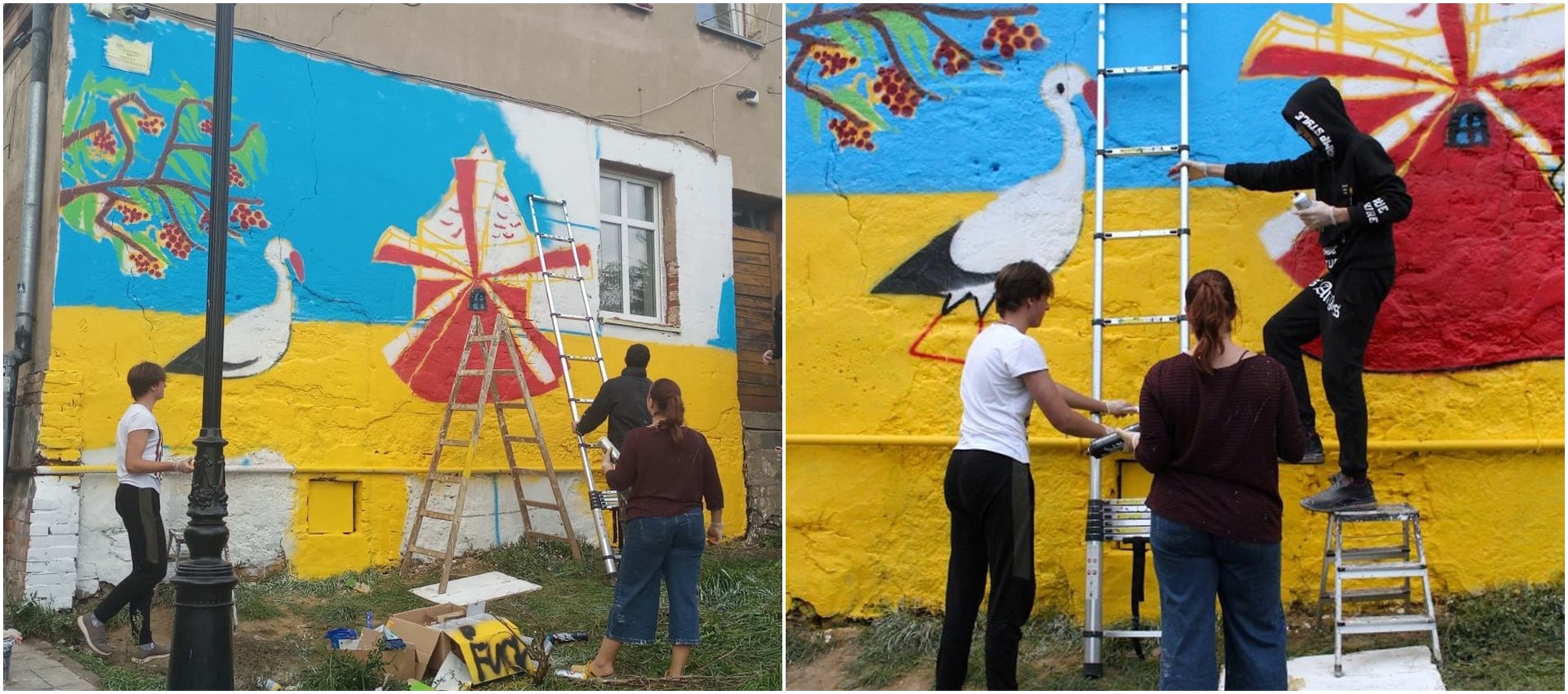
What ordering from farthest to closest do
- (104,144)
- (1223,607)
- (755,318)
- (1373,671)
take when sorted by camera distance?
(755,318), (104,144), (1373,671), (1223,607)

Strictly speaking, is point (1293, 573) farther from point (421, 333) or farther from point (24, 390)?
point (24, 390)

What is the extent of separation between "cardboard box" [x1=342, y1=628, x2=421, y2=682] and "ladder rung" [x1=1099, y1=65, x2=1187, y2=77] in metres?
4.09

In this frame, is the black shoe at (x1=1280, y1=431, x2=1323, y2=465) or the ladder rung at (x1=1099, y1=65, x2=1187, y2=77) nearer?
the black shoe at (x1=1280, y1=431, x2=1323, y2=465)

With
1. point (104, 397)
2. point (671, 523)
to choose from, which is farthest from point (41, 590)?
point (671, 523)

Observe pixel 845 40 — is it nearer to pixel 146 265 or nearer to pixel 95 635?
pixel 146 265

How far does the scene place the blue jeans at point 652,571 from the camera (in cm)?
558

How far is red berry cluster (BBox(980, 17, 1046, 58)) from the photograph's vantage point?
18.7ft

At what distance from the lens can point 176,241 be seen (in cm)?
723

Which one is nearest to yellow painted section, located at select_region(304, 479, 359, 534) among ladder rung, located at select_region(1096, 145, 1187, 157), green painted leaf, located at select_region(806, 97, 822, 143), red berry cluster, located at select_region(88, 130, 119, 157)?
red berry cluster, located at select_region(88, 130, 119, 157)

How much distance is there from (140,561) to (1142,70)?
529 cm

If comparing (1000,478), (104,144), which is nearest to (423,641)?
(1000,478)

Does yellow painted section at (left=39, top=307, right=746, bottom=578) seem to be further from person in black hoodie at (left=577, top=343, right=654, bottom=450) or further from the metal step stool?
the metal step stool

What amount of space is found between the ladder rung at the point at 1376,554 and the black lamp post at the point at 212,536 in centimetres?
446

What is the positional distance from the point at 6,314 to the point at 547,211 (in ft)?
11.1
